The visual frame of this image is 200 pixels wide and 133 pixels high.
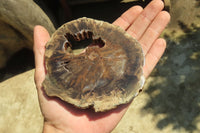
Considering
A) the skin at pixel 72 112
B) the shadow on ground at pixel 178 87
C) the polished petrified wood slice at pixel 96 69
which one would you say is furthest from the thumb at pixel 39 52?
the shadow on ground at pixel 178 87

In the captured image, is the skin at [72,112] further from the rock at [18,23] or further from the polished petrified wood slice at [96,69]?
the rock at [18,23]

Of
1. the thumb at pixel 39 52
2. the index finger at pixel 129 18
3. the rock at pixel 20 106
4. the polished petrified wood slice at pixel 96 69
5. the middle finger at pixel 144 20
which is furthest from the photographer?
the rock at pixel 20 106

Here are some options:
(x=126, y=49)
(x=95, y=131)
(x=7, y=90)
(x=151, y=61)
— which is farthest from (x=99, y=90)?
(x=7, y=90)

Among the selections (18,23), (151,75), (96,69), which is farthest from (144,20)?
(18,23)

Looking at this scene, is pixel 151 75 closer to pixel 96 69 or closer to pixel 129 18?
pixel 129 18

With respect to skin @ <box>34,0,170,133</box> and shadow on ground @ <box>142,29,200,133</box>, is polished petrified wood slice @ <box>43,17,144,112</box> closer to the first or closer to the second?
skin @ <box>34,0,170,133</box>

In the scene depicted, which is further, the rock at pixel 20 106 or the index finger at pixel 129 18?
the rock at pixel 20 106
